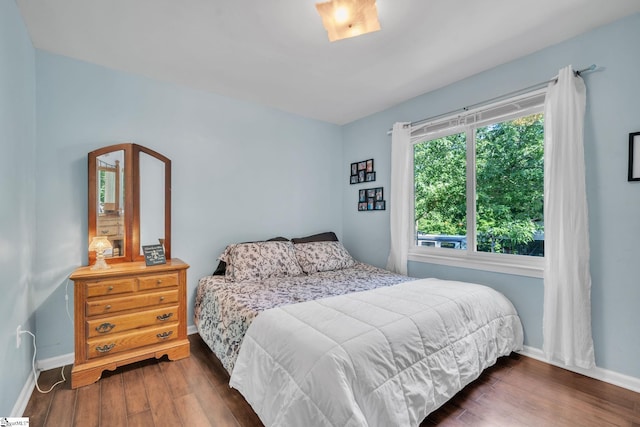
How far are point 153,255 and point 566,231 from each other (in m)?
3.17

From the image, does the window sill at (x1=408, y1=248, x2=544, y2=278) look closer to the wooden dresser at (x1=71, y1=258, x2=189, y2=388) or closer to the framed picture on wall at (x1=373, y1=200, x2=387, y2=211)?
the framed picture on wall at (x1=373, y1=200, x2=387, y2=211)

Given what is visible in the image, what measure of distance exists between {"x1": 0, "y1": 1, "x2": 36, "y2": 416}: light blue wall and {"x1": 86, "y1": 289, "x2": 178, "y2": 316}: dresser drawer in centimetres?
38

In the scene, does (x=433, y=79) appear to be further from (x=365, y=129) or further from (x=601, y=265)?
(x=601, y=265)

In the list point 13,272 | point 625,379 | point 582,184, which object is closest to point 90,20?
point 13,272

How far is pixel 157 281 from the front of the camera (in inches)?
88.8

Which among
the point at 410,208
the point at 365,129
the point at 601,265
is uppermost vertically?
Result: the point at 365,129

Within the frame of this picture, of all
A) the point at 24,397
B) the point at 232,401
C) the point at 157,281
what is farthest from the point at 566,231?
the point at 24,397

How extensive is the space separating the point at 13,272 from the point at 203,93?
210 centimetres

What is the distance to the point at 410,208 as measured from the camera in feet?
10.5

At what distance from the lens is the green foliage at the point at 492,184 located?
7.81 ft

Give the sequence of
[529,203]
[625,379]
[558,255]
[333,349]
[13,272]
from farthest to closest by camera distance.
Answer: [529,203] < [558,255] < [625,379] < [13,272] < [333,349]

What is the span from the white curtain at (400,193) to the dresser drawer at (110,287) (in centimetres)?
247

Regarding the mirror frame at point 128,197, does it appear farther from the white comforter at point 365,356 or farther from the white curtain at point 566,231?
the white curtain at point 566,231

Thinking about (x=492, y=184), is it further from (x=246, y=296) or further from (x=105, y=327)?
(x=105, y=327)
